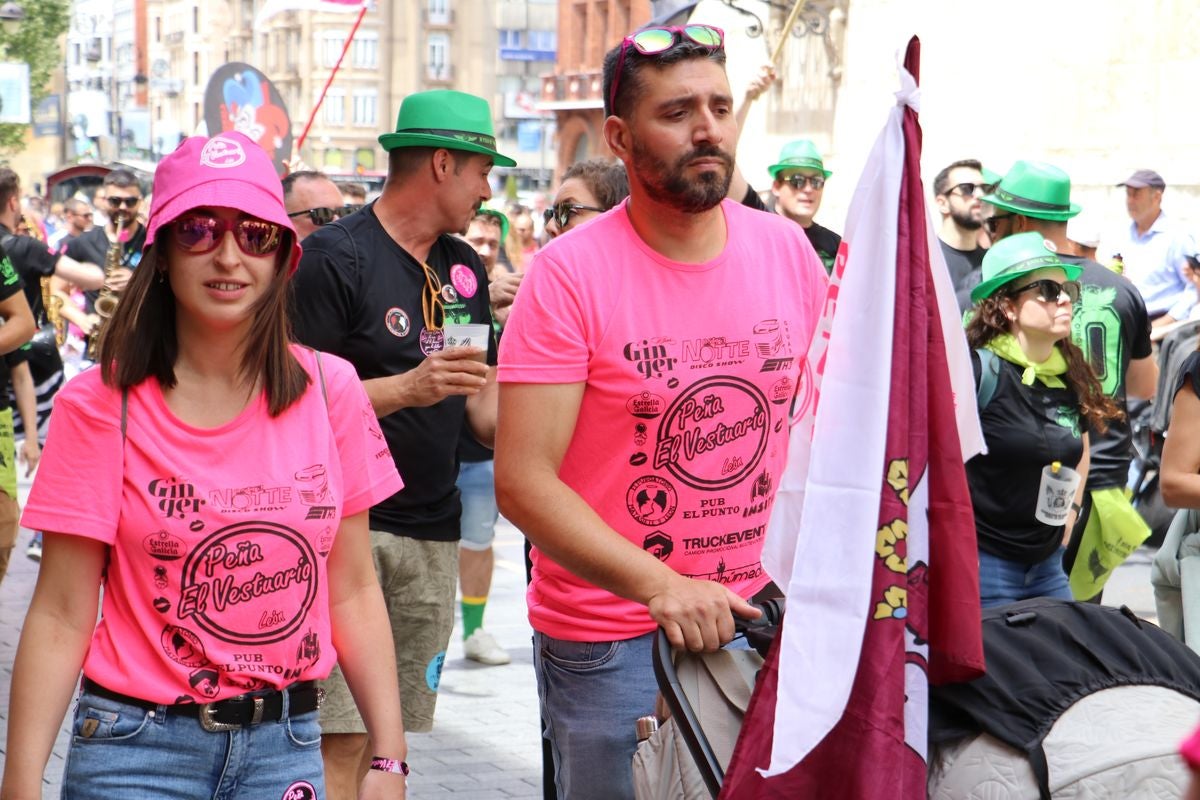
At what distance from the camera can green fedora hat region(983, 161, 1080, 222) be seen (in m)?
7.52

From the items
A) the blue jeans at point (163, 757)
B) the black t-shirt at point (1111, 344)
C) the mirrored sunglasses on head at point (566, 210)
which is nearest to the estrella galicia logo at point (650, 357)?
the blue jeans at point (163, 757)

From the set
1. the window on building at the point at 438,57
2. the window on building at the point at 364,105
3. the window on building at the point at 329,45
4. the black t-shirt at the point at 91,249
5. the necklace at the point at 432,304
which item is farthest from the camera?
the window on building at the point at 438,57

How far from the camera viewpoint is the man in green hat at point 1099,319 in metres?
7.26

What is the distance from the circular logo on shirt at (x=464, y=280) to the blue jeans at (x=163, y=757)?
217 centimetres

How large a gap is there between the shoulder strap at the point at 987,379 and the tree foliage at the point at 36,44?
50510mm

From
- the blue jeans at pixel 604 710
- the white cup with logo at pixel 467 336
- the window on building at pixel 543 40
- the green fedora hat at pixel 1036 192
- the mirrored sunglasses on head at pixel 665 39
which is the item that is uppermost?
the window on building at pixel 543 40

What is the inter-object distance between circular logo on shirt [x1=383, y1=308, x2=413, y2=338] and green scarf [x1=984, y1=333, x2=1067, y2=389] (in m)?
2.16

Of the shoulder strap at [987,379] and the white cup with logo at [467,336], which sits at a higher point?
the white cup with logo at [467,336]

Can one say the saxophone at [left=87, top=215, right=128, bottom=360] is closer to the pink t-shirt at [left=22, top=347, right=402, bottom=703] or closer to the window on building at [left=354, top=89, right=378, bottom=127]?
the pink t-shirt at [left=22, top=347, right=402, bottom=703]

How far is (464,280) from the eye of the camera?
17.0 ft

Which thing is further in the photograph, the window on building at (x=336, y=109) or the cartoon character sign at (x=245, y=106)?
Result: the window on building at (x=336, y=109)

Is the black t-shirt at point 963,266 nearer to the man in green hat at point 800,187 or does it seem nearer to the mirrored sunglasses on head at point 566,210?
the man in green hat at point 800,187

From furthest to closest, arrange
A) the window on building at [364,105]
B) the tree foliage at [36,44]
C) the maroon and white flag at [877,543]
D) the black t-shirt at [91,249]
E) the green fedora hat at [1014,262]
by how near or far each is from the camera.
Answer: the window on building at [364,105], the tree foliage at [36,44], the black t-shirt at [91,249], the green fedora hat at [1014,262], the maroon and white flag at [877,543]

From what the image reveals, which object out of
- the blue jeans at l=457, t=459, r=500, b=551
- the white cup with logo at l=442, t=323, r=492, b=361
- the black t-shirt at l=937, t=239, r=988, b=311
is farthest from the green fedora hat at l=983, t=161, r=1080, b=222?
the white cup with logo at l=442, t=323, r=492, b=361
